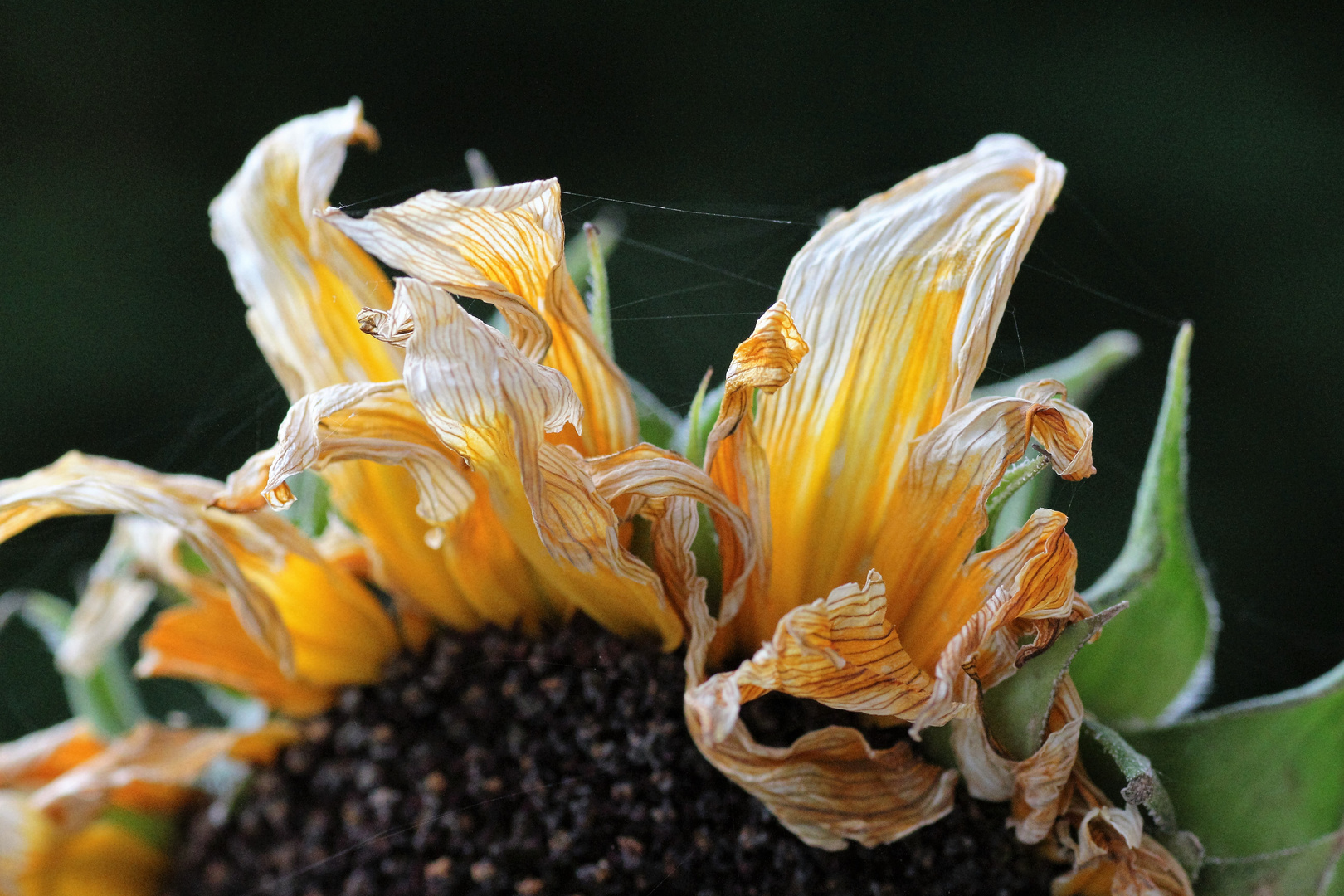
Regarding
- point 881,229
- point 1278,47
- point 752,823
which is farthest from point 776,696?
point 1278,47

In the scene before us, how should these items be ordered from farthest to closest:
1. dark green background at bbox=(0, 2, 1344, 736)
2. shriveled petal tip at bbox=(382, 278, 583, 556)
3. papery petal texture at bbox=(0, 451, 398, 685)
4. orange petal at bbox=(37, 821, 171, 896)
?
dark green background at bbox=(0, 2, 1344, 736) < orange petal at bbox=(37, 821, 171, 896) < papery petal texture at bbox=(0, 451, 398, 685) < shriveled petal tip at bbox=(382, 278, 583, 556)

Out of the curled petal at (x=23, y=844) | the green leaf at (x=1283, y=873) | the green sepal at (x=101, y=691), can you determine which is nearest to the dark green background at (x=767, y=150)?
the green sepal at (x=101, y=691)

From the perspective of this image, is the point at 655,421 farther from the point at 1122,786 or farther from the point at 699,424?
the point at 1122,786

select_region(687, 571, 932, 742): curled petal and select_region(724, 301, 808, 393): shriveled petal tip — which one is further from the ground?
select_region(724, 301, 808, 393): shriveled petal tip

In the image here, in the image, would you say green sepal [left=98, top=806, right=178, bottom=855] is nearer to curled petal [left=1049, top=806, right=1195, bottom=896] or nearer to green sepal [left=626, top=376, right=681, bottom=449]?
green sepal [left=626, top=376, right=681, bottom=449]

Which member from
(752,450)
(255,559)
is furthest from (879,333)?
(255,559)

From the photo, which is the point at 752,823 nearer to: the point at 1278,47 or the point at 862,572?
the point at 862,572

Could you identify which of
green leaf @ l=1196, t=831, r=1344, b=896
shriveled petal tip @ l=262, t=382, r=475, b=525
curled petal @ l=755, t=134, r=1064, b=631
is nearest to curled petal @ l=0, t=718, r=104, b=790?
shriveled petal tip @ l=262, t=382, r=475, b=525
